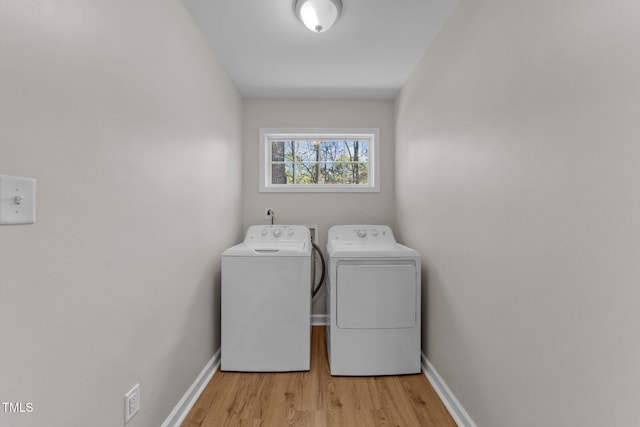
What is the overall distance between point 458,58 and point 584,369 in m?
1.52

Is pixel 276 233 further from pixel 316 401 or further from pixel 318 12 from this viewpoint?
pixel 318 12

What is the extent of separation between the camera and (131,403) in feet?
4.12

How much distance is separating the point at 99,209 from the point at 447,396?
6.48 ft

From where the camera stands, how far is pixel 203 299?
2.08 metres

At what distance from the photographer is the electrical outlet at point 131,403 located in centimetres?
122

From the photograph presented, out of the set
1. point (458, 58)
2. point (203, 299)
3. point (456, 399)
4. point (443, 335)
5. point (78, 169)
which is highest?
point (458, 58)

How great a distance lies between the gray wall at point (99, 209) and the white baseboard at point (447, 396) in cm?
149

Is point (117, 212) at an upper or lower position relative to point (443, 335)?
upper

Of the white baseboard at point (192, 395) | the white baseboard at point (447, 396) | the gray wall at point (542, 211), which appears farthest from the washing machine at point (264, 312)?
the gray wall at point (542, 211)

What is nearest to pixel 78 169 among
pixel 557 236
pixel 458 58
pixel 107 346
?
pixel 107 346

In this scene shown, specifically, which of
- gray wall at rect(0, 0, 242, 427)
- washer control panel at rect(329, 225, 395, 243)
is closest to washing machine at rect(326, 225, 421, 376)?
washer control panel at rect(329, 225, 395, 243)

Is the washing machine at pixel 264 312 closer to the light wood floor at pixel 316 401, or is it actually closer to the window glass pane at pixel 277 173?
the light wood floor at pixel 316 401

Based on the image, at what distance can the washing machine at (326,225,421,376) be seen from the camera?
7.07 feet

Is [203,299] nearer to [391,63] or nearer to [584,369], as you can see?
[584,369]
